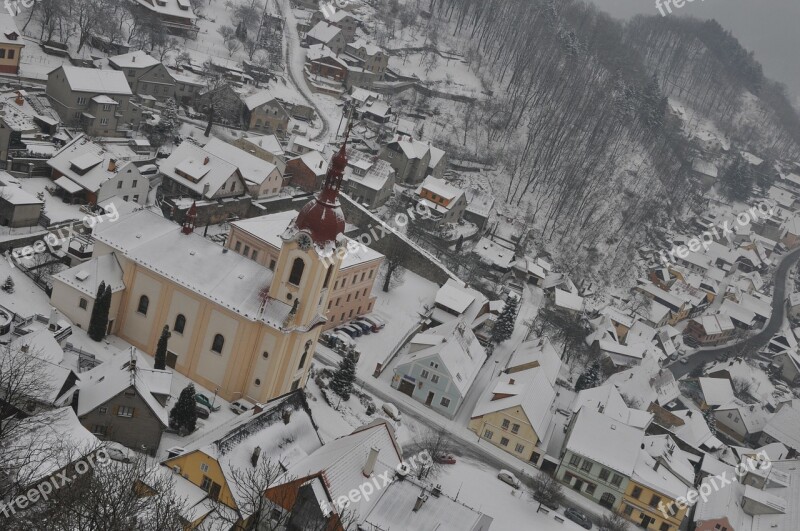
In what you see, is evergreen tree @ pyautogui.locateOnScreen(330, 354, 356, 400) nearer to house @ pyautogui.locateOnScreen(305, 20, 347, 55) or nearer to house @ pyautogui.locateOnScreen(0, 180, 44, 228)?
house @ pyautogui.locateOnScreen(0, 180, 44, 228)

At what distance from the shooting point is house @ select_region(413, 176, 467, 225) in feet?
267

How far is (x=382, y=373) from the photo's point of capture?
2127 inches

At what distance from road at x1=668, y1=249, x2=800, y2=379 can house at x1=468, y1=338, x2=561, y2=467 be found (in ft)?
128

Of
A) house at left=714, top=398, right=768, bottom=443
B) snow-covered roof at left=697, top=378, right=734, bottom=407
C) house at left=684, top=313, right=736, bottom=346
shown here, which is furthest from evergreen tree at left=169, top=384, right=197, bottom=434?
house at left=684, top=313, right=736, bottom=346

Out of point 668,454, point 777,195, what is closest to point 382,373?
point 668,454

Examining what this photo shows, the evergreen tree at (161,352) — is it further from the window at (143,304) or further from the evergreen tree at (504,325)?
the evergreen tree at (504,325)

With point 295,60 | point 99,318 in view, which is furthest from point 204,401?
point 295,60

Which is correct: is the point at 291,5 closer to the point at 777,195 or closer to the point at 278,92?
the point at 278,92

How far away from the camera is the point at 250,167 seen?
67375 millimetres

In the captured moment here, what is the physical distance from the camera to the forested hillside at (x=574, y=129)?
100 metres

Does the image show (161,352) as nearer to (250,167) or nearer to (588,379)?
(250,167)

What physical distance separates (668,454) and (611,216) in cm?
5729

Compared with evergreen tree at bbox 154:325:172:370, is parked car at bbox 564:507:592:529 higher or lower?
lower

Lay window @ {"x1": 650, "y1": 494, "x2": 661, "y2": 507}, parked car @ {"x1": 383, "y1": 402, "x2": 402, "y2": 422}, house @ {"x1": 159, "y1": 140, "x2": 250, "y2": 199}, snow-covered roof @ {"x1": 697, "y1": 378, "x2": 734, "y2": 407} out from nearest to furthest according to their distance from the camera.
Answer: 1. parked car @ {"x1": 383, "y1": 402, "x2": 402, "y2": 422}
2. window @ {"x1": 650, "y1": 494, "x2": 661, "y2": 507}
3. house @ {"x1": 159, "y1": 140, "x2": 250, "y2": 199}
4. snow-covered roof @ {"x1": 697, "y1": 378, "x2": 734, "y2": 407}
